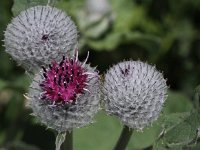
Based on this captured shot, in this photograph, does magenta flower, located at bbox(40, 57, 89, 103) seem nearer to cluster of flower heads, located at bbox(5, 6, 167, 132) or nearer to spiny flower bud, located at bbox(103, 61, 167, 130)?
cluster of flower heads, located at bbox(5, 6, 167, 132)

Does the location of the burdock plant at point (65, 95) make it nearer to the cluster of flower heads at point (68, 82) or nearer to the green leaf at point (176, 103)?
the cluster of flower heads at point (68, 82)

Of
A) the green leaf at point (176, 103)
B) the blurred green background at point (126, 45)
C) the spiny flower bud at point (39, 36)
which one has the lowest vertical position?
the spiny flower bud at point (39, 36)

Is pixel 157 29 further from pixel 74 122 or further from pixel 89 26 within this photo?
pixel 74 122

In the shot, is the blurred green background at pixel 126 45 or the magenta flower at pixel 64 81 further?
the blurred green background at pixel 126 45

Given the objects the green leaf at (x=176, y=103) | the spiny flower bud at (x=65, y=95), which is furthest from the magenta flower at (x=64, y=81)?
the green leaf at (x=176, y=103)

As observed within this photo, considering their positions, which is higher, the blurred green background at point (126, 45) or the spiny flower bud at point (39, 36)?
the blurred green background at point (126, 45)

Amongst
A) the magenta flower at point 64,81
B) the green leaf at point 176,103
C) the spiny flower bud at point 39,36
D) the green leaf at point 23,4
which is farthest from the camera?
the green leaf at point 176,103

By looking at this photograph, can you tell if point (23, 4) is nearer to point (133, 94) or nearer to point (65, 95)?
point (65, 95)
